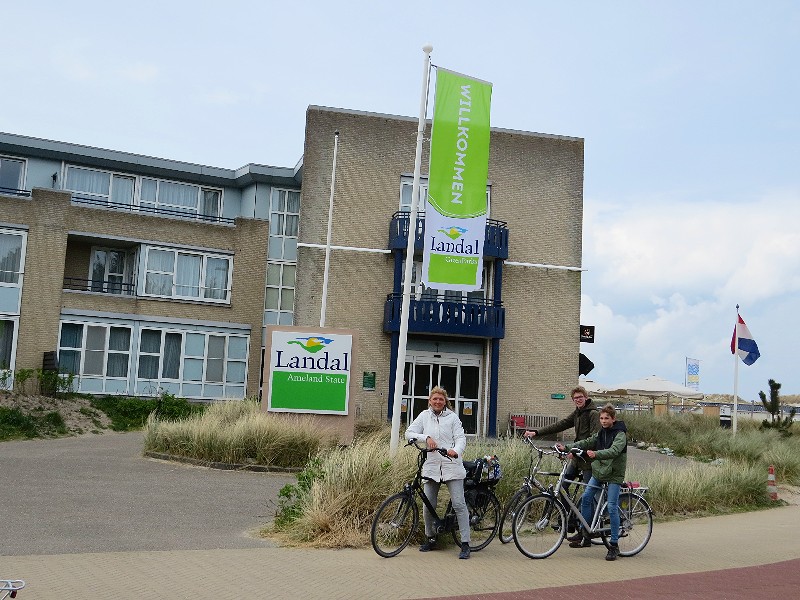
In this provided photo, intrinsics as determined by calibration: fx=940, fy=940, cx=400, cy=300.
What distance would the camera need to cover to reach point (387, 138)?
30.5 m

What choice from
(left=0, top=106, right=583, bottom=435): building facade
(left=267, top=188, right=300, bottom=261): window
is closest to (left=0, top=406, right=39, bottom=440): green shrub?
(left=0, top=106, right=583, bottom=435): building facade

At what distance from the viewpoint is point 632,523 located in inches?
412

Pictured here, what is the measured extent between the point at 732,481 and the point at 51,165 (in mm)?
27368

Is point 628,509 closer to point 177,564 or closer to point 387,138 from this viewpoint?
point 177,564

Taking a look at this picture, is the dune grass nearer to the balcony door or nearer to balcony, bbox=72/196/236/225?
the balcony door

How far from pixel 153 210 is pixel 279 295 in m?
5.55

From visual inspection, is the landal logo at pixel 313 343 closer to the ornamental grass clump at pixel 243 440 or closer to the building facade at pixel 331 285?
the ornamental grass clump at pixel 243 440

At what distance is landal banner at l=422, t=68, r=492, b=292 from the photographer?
1438cm

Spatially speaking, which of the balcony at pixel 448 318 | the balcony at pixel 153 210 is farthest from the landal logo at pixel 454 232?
the balcony at pixel 153 210

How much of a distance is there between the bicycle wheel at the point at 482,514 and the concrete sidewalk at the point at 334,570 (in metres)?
0.17

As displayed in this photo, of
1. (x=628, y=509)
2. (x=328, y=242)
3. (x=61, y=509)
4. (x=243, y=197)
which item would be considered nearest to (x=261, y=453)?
(x=61, y=509)

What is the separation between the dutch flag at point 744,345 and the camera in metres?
28.0

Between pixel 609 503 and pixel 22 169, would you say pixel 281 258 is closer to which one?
pixel 22 169

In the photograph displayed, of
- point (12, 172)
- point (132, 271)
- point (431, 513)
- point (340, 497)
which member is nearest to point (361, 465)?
point (340, 497)
